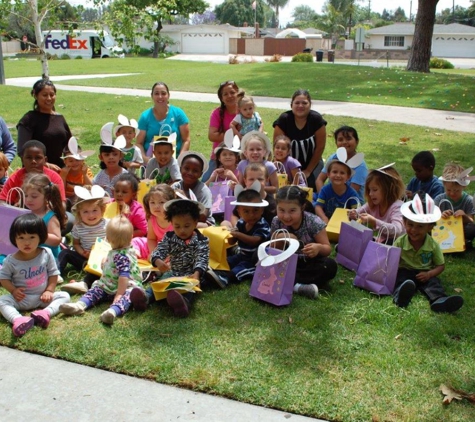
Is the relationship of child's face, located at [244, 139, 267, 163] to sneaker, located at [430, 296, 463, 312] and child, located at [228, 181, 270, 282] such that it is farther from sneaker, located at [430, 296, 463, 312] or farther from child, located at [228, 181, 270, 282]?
sneaker, located at [430, 296, 463, 312]

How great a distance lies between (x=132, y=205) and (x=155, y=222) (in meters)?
0.49

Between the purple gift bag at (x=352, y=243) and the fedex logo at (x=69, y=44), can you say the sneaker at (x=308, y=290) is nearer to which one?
the purple gift bag at (x=352, y=243)

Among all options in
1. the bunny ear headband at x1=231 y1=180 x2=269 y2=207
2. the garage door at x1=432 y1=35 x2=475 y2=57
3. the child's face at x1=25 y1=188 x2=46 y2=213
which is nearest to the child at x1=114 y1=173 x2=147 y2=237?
the child's face at x1=25 y1=188 x2=46 y2=213

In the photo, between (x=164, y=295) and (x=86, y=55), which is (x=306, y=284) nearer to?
(x=164, y=295)

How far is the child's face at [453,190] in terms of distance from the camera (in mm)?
5496

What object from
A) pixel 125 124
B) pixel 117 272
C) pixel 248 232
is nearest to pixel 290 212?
pixel 248 232

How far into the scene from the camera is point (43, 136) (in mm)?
6621

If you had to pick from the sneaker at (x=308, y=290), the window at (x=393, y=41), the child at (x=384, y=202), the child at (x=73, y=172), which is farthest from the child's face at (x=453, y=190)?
the window at (x=393, y=41)

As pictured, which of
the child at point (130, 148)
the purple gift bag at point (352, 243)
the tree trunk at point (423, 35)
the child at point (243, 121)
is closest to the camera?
the purple gift bag at point (352, 243)

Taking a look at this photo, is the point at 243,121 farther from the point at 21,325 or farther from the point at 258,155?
the point at 21,325

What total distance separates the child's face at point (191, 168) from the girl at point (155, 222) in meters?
0.42

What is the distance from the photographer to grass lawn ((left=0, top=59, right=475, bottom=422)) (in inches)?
126

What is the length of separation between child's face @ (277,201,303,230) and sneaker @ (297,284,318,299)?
506mm

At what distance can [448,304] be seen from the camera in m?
4.19
